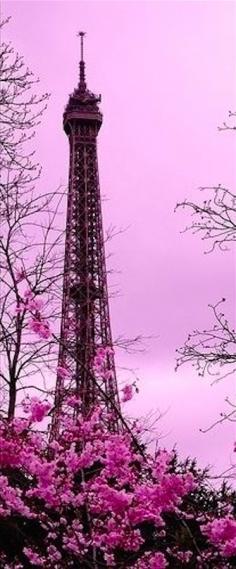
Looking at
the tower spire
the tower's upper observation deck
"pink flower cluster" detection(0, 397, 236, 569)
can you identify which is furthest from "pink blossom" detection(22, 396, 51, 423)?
the tower spire

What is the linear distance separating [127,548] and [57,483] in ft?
2.34

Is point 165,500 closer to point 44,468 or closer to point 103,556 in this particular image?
point 44,468

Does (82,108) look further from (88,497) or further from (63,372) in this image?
(88,497)

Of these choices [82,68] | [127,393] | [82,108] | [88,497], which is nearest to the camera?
[88,497]

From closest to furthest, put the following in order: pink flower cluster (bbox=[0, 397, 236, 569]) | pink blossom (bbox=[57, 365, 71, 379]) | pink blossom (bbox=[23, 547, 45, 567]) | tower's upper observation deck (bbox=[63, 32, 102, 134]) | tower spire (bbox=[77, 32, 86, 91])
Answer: pink flower cluster (bbox=[0, 397, 236, 569]), pink blossom (bbox=[23, 547, 45, 567]), pink blossom (bbox=[57, 365, 71, 379]), tower's upper observation deck (bbox=[63, 32, 102, 134]), tower spire (bbox=[77, 32, 86, 91])

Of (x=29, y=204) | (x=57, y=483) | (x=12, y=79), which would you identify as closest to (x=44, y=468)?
(x=57, y=483)

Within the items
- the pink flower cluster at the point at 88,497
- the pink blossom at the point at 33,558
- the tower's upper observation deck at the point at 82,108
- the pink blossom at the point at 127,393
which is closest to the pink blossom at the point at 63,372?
the pink flower cluster at the point at 88,497

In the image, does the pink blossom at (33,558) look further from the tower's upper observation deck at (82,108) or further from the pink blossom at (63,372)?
the tower's upper observation deck at (82,108)

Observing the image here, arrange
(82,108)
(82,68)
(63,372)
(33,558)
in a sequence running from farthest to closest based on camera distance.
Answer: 1. (82,68)
2. (82,108)
3. (63,372)
4. (33,558)

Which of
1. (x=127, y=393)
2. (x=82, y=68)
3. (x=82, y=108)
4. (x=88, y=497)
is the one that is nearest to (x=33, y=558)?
(x=88, y=497)

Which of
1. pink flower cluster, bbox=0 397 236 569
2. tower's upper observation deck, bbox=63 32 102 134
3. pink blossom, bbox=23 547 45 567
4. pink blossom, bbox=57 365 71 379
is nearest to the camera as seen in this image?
pink flower cluster, bbox=0 397 236 569

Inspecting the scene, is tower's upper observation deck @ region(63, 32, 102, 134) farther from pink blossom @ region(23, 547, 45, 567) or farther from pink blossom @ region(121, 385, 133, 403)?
pink blossom @ region(23, 547, 45, 567)

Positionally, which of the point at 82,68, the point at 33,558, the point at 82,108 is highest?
the point at 82,68

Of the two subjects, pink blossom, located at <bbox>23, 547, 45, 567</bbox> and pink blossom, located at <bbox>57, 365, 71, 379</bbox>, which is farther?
pink blossom, located at <bbox>57, 365, 71, 379</bbox>
